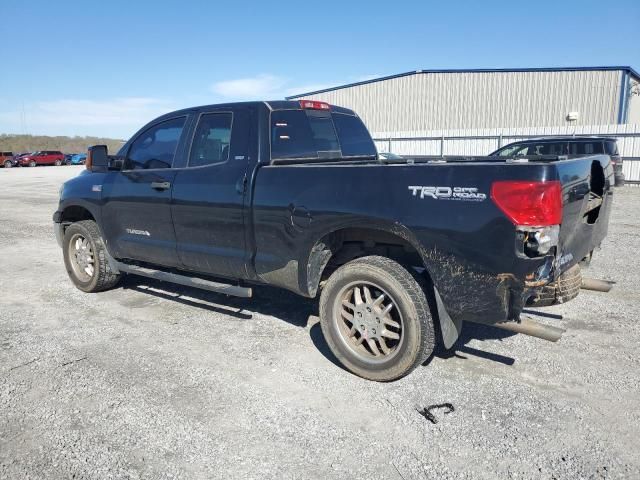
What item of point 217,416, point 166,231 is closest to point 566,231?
point 217,416

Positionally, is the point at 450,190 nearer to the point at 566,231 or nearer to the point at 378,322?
the point at 566,231

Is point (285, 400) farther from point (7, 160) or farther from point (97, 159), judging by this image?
point (7, 160)

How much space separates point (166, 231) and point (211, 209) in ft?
2.42

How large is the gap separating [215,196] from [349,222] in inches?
54.4

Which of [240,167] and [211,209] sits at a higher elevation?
[240,167]

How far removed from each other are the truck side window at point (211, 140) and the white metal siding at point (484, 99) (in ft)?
83.3

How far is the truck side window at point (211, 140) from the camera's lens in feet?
14.7

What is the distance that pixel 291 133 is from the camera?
4.49 m

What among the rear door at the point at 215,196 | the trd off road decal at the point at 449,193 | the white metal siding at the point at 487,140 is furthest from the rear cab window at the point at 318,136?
the white metal siding at the point at 487,140

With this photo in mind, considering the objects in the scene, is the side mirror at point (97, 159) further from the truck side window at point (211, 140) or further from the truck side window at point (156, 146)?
the truck side window at point (211, 140)

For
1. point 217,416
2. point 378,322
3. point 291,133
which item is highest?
point 291,133

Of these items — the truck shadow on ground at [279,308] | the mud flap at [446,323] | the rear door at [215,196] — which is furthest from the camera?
the rear door at [215,196]

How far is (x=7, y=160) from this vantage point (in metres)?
46.1

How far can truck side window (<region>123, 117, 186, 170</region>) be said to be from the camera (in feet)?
16.1
